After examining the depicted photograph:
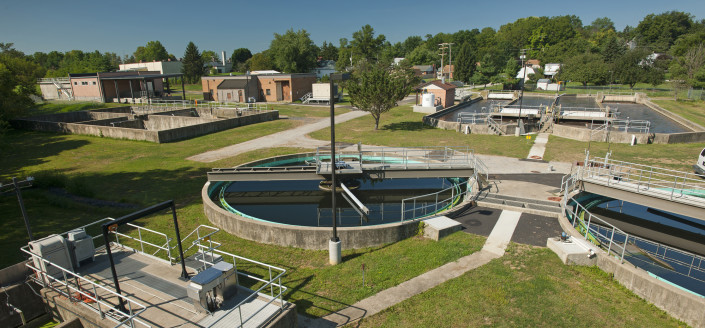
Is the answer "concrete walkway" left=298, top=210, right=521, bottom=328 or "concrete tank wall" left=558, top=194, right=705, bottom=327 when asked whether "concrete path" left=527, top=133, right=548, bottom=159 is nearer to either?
"concrete walkway" left=298, top=210, right=521, bottom=328

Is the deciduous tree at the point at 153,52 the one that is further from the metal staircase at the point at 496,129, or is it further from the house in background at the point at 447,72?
the metal staircase at the point at 496,129

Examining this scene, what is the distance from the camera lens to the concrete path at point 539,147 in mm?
25062

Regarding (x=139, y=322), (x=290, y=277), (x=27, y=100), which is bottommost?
(x=290, y=277)

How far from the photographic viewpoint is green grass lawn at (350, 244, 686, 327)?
8734 millimetres

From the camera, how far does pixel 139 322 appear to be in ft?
25.6

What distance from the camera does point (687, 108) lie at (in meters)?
47.9

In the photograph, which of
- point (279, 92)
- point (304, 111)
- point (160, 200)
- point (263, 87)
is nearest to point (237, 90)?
point (263, 87)

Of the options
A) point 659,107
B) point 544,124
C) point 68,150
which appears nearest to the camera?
point 68,150

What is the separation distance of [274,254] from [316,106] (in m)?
44.3

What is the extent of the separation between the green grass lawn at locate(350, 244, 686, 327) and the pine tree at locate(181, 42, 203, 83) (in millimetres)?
99607

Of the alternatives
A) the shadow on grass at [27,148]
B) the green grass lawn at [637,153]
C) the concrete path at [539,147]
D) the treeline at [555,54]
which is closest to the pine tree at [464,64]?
the treeline at [555,54]

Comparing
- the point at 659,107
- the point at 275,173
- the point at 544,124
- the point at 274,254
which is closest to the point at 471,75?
the point at 659,107

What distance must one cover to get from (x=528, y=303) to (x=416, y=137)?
78.4 ft

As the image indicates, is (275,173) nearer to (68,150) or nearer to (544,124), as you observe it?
(68,150)
